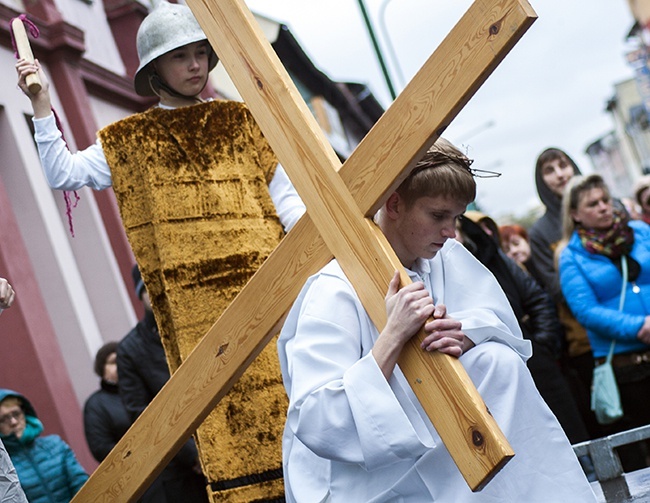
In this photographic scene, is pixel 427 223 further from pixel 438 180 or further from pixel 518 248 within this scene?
pixel 518 248

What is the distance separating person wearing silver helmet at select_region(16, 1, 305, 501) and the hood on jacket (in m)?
2.88

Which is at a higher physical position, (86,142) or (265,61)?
(86,142)

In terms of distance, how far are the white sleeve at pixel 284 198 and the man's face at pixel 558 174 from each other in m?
2.85

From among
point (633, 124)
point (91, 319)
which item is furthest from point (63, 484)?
point (633, 124)

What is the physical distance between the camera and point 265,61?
3000 mm

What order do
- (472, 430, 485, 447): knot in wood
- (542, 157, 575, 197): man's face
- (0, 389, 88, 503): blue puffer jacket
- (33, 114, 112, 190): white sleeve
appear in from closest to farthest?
(472, 430, 485, 447): knot in wood < (33, 114, 112, 190): white sleeve < (0, 389, 88, 503): blue puffer jacket < (542, 157, 575, 197): man's face

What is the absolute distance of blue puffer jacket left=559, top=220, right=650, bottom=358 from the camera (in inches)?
215

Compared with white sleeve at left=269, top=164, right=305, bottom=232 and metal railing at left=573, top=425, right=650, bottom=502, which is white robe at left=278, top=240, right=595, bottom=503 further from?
white sleeve at left=269, top=164, right=305, bottom=232

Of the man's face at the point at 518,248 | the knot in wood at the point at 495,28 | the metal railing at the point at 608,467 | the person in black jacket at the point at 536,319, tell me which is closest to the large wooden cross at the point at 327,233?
the knot in wood at the point at 495,28

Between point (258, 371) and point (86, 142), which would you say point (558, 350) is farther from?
point (86, 142)

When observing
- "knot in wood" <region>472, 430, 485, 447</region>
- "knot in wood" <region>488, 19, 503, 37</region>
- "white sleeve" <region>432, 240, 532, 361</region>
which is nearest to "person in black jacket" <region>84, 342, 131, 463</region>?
"white sleeve" <region>432, 240, 532, 361</region>

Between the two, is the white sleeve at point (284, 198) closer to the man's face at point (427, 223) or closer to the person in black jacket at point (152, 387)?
the man's face at point (427, 223)

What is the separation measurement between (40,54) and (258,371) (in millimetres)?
7172

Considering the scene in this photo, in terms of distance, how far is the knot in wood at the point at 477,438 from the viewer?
2.51 m
